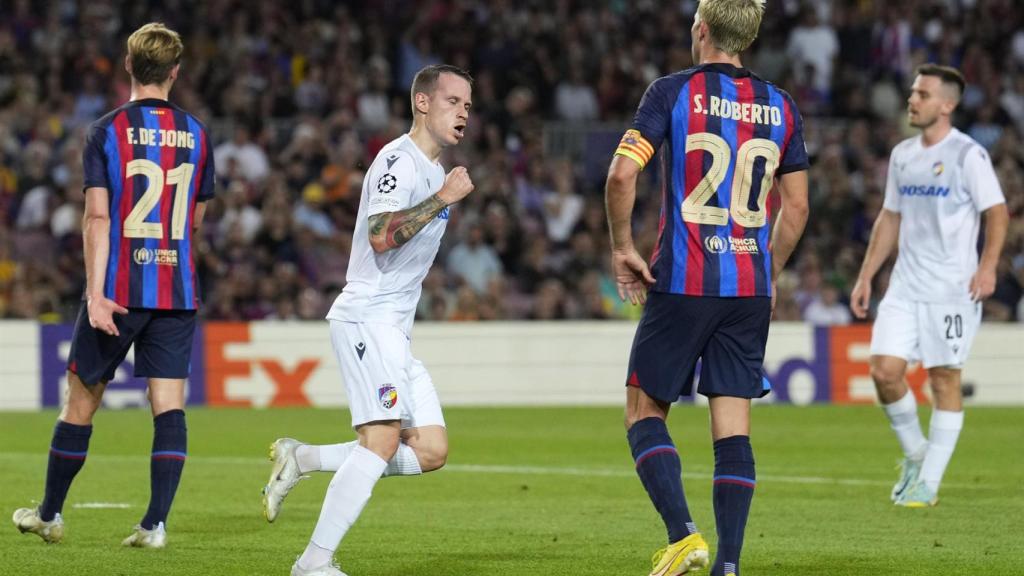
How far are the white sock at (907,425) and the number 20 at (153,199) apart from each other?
14.7 ft


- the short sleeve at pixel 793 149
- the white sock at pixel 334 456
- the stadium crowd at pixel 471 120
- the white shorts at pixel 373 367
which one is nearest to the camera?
the white shorts at pixel 373 367

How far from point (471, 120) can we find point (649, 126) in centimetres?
1593

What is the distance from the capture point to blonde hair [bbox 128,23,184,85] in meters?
7.61

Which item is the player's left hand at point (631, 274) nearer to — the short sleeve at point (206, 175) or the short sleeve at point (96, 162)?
the short sleeve at point (206, 175)

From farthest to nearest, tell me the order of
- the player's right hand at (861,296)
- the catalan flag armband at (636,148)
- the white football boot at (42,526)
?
the player's right hand at (861,296) → the white football boot at (42,526) → the catalan flag armband at (636,148)

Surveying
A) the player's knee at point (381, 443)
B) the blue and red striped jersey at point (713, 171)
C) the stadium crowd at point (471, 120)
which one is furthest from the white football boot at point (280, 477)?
the stadium crowd at point (471, 120)

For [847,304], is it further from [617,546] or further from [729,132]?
[729,132]

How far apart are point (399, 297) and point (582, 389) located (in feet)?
39.5

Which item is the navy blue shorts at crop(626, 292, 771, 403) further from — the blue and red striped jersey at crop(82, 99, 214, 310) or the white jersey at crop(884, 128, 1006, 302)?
the white jersey at crop(884, 128, 1006, 302)

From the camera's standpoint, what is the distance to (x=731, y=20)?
641 centimetres

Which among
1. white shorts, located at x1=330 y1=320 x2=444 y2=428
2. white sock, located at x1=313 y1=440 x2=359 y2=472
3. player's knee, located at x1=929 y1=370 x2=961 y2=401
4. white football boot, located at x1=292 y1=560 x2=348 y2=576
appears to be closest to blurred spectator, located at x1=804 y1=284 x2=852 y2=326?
player's knee, located at x1=929 y1=370 x2=961 y2=401

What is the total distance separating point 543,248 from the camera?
20312 millimetres

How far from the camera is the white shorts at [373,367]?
21.3 ft

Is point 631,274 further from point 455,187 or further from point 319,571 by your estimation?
point 319,571
